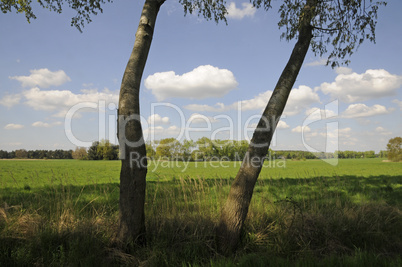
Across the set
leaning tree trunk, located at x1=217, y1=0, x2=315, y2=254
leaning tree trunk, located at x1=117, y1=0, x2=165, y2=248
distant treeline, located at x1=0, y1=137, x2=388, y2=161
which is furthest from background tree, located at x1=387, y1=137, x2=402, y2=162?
leaning tree trunk, located at x1=117, y1=0, x2=165, y2=248

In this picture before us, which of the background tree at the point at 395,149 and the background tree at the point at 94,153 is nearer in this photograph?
the background tree at the point at 395,149

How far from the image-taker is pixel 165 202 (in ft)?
19.3

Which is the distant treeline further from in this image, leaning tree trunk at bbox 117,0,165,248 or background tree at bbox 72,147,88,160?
leaning tree trunk at bbox 117,0,165,248

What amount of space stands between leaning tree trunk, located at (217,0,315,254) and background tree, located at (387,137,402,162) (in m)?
76.4

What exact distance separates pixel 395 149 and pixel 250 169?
78744mm

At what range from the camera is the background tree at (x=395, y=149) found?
6334 cm

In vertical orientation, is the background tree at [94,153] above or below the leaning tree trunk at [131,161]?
below

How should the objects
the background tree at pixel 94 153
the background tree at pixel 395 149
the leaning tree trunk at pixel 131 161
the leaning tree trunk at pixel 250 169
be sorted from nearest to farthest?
1. the leaning tree trunk at pixel 131 161
2. the leaning tree trunk at pixel 250 169
3. the background tree at pixel 395 149
4. the background tree at pixel 94 153

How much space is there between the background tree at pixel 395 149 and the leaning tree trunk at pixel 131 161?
78459mm

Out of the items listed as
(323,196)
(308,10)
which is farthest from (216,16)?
(323,196)

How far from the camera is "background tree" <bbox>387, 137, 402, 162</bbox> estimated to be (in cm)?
6334

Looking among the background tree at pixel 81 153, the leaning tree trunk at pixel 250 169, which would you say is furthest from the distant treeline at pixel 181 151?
the leaning tree trunk at pixel 250 169

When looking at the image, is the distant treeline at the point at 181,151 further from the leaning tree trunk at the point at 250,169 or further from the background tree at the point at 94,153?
the leaning tree trunk at the point at 250,169

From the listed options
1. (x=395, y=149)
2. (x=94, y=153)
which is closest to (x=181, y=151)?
(x=94, y=153)
